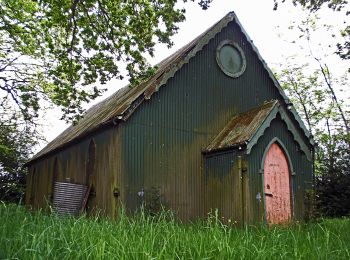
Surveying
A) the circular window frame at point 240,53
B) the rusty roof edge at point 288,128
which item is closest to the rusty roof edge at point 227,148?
the rusty roof edge at point 288,128

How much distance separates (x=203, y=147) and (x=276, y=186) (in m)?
3.41

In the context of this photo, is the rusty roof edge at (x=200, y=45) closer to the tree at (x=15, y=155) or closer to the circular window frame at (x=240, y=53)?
the circular window frame at (x=240, y=53)

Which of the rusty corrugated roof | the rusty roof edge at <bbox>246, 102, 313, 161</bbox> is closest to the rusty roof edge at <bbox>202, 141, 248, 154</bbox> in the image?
the rusty corrugated roof

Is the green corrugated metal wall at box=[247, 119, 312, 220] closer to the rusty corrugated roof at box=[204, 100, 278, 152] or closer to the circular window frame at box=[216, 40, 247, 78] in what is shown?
the rusty corrugated roof at box=[204, 100, 278, 152]

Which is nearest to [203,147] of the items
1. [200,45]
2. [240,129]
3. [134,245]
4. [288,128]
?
[240,129]

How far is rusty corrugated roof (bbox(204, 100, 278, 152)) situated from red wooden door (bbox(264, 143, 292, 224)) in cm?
130

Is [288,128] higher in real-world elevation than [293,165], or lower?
higher

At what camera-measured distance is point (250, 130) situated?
50.4 feet

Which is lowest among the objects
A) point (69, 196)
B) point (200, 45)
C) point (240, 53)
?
point (69, 196)

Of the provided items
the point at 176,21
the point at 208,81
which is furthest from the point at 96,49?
the point at 208,81

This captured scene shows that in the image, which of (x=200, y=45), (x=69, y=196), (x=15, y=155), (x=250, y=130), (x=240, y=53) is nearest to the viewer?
(x=250, y=130)

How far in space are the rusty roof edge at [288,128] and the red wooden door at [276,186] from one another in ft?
3.16

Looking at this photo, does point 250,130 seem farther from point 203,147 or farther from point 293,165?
point 293,165

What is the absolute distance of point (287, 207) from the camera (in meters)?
16.1
